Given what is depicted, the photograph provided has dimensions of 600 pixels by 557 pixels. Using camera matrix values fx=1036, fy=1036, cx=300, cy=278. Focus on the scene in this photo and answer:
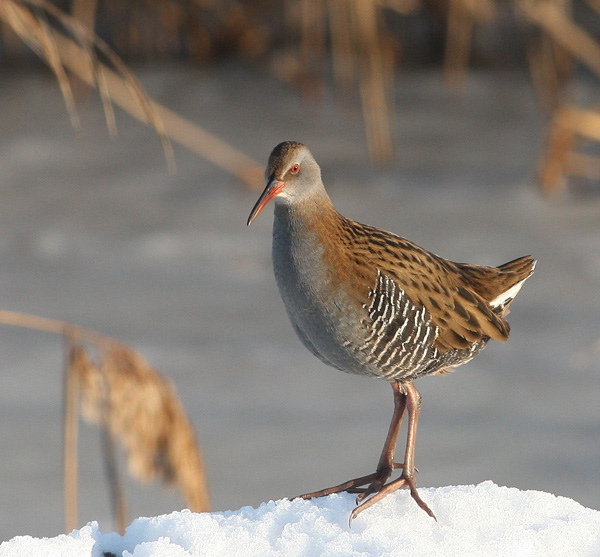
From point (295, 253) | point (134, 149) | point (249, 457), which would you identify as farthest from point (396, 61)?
point (295, 253)

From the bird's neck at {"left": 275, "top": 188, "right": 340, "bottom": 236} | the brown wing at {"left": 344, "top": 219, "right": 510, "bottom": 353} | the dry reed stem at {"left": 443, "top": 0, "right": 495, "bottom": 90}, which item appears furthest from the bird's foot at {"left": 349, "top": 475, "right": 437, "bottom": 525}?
the dry reed stem at {"left": 443, "top": 0, "right": 495, "bottom": 90}

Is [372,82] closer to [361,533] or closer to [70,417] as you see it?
[70,417]

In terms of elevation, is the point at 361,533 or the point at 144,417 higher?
the point at 144,417

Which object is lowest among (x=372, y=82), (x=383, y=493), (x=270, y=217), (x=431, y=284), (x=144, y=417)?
(x=383, y=493)

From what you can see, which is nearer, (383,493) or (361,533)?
(361,533)

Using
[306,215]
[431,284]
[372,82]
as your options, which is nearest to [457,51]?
[372,82]

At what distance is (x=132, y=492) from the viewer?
6.08 metres

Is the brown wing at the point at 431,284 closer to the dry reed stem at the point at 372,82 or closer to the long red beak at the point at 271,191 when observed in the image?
the long red beak at the point at 271,191

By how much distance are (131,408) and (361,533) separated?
43.1 inches

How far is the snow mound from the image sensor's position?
224 cm

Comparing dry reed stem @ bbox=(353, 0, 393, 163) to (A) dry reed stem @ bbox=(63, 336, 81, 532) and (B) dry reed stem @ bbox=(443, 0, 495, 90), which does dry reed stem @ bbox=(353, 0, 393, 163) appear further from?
(A) dry reed stem @ bbox=(63, 336, 81, 532)

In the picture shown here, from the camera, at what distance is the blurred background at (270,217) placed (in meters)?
6.17

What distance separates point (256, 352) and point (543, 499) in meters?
5.22

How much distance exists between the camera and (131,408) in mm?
3205
